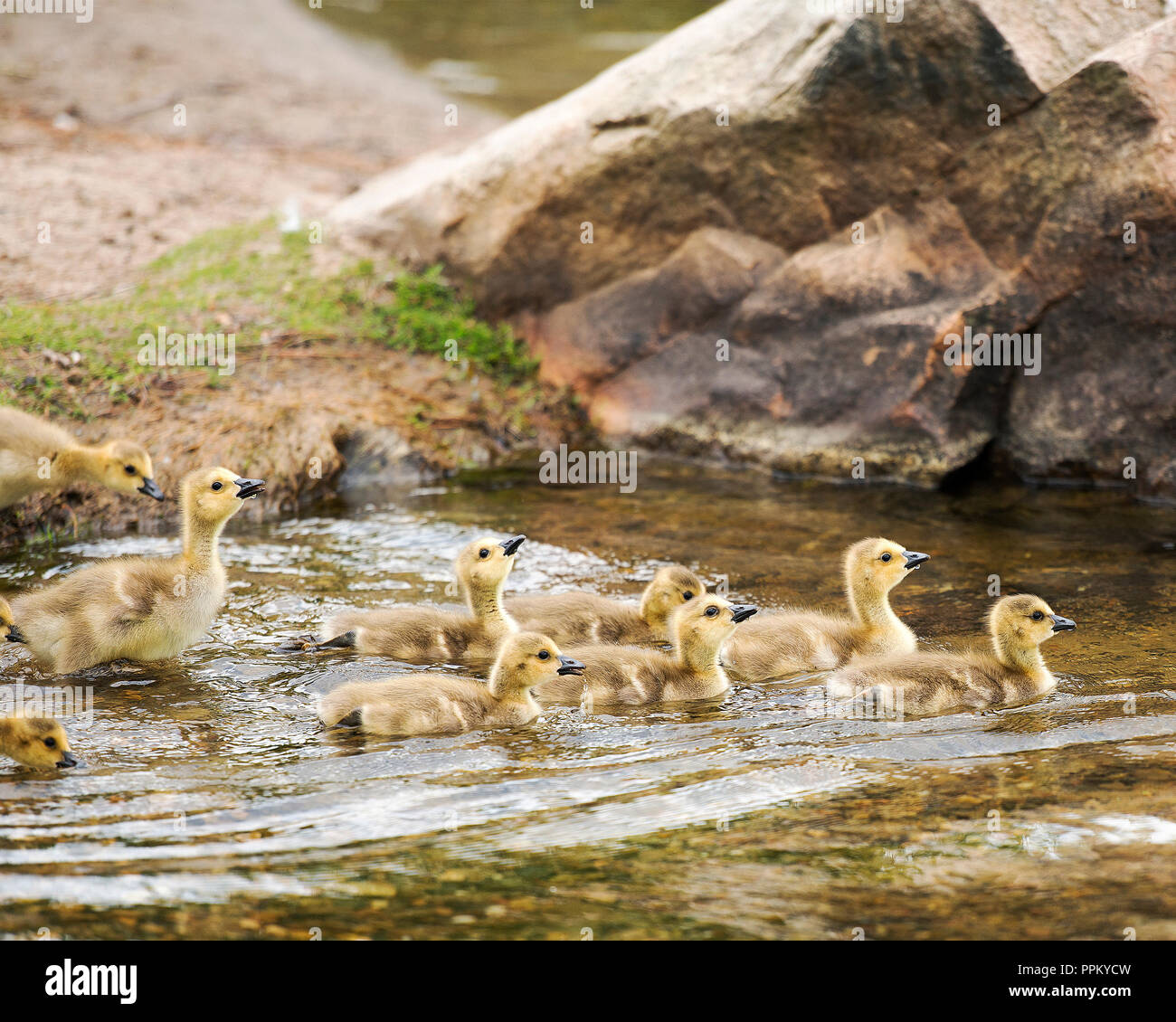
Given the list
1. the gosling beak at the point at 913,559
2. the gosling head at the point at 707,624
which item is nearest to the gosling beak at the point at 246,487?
the gosling head at the point at 707,624

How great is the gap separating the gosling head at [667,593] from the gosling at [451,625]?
723mm

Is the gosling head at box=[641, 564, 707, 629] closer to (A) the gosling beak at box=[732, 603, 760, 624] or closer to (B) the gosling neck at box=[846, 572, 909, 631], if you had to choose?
(A) the gosling beak at box=[732, 603, 760, 624]

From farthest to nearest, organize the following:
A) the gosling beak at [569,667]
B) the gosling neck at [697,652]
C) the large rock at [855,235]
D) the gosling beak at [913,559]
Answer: the large rock at [855,235] < the gosling beak at [913,559] < the gosling neck at [697,652] < the gosling beak at [569,667]

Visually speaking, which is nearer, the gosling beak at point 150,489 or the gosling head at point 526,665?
the gosling head at point 526,665

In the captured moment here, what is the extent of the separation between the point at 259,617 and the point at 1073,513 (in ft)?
17.7

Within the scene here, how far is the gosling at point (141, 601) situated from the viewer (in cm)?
666

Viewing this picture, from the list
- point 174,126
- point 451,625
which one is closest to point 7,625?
point 451,625

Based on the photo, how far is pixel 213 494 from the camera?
23.2 ft

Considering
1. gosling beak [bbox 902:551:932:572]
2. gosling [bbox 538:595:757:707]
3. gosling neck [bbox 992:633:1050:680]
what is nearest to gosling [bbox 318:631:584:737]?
gosling [bbox 538:595:757:707]

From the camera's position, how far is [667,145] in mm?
10641

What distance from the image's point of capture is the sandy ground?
1211 cm

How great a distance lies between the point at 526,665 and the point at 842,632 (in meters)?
1.77

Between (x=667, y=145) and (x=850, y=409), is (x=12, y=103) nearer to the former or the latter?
(x=667, y=145)

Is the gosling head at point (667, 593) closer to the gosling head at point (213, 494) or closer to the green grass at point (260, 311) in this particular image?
the gosling head at point (213, 494)
